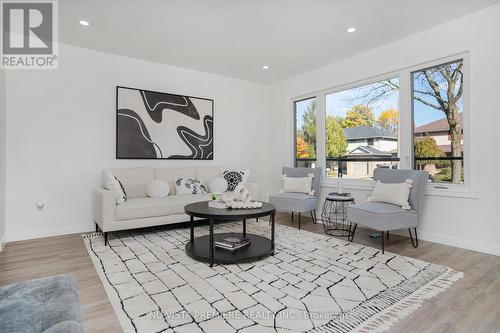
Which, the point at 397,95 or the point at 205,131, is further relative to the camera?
the point at 205,131

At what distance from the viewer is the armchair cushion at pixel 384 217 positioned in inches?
118

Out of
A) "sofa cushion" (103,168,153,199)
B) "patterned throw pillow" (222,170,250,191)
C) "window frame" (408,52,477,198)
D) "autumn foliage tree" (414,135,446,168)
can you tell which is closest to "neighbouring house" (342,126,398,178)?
"autumn foliage tree" (414,135,446,168)

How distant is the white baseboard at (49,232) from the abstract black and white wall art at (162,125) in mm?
1086

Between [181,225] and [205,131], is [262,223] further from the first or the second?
[205,131]

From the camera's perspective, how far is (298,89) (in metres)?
5.26

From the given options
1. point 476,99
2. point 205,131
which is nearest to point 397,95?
point 476,99

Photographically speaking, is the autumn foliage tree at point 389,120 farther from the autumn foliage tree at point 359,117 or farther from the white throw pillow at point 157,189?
the white throw pillow at point 157,189

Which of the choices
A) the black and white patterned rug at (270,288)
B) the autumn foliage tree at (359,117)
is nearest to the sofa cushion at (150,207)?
the black and white patterned rug at (270,288)

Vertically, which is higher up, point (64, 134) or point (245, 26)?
point (245, 26)

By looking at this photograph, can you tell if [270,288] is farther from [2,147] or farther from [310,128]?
[310,128]

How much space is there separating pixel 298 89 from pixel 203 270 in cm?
390

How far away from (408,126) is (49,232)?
16.3 feet

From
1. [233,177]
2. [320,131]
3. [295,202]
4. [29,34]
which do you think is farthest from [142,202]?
[320,131]

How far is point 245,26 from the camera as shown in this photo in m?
3.32
